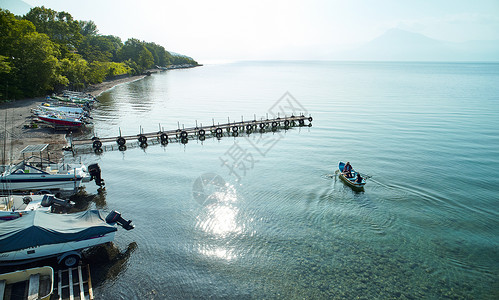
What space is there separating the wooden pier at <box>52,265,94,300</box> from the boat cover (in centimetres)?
185

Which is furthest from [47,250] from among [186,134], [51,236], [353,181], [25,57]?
[25,57]

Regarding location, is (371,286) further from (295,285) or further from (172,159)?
(172,159)

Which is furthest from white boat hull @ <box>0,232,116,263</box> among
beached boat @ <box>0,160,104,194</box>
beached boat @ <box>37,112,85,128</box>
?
beached boat @ <box>37,112,85,128</box>

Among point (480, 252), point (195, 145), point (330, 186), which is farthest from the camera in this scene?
point (195, 145)

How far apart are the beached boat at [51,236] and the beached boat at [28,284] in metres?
1.67

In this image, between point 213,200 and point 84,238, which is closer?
point 84,238

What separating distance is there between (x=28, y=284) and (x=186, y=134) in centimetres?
3403

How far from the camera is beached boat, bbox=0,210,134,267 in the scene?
51.9 feet

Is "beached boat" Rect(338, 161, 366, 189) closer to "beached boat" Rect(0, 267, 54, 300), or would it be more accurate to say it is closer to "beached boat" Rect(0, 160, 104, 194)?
"beached boat" Rect(0, 160, 104, 194)

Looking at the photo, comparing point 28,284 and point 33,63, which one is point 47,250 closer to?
point 28,284

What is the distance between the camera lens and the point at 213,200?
26.7 meters

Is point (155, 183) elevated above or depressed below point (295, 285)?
above

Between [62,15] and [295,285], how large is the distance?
131 metres

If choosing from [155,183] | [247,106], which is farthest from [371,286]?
[247,106]
